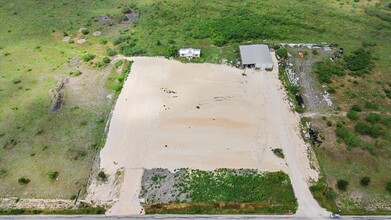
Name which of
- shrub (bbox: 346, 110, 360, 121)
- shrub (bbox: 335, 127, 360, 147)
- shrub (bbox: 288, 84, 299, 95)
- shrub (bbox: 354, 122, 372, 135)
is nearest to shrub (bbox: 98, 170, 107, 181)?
shrub (bbox: 288, 84, 299, 95)

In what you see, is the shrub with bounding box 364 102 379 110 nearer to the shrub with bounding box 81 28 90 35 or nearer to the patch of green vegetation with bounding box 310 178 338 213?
the patch of green vegetation with bounding box 310 178 338 213

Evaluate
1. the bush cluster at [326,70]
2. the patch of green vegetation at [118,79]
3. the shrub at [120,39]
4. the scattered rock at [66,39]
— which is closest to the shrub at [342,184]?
the bush cluster at [326,70]

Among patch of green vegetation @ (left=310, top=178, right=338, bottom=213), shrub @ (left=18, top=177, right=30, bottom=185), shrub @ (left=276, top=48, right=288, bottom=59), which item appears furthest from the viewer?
shrub @ (left=276, top=48, right=288, bottom=59)

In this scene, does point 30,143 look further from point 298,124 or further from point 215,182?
point 298,124

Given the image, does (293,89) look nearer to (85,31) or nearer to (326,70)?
(326,70)

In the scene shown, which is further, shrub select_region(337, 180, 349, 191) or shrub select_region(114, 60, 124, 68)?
shrub select_region(114, 60, 124, 68)

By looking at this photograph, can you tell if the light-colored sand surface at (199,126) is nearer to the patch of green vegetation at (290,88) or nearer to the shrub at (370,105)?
the patch of green vegetation at (290,88)

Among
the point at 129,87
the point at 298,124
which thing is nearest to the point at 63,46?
the point at 129,87

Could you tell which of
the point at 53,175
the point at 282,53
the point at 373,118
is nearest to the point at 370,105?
the point at 373,118
